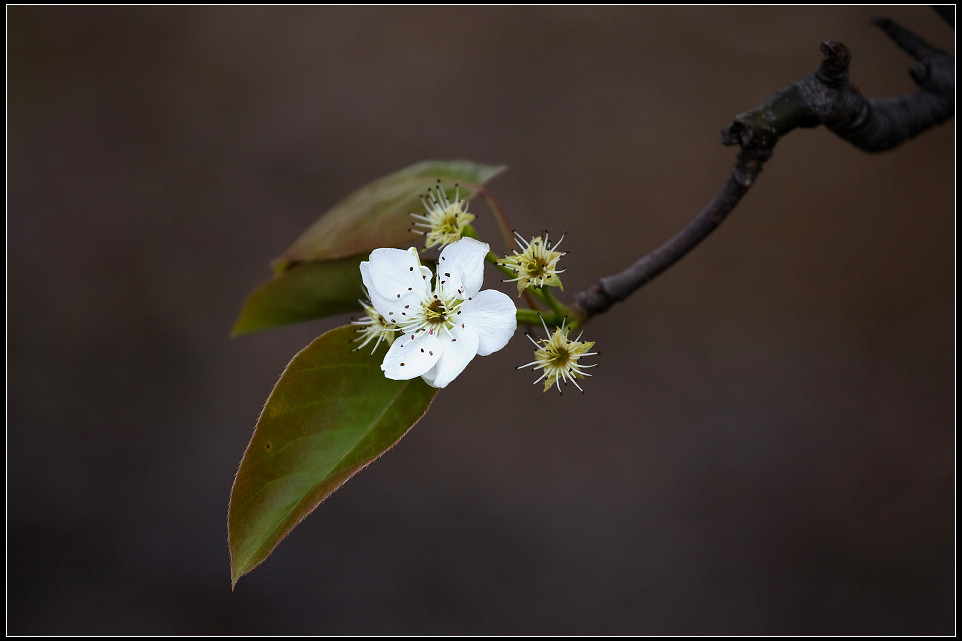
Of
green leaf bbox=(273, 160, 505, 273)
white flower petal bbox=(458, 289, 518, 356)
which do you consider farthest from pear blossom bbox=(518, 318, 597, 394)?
green leaf bbox=(273, 160, 505, 273)

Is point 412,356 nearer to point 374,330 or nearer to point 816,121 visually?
point 374,330

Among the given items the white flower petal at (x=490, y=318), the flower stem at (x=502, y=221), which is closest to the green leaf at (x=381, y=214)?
the flower stem at (x=502, y=221)

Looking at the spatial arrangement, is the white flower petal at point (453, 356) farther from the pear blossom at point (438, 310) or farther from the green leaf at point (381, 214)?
the green leaf at point (381, 214)

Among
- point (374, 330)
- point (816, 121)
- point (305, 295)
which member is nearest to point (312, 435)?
point (374, 330)

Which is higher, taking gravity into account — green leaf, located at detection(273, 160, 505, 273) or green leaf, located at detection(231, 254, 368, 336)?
green leaf, located at detection(273, 160, 505, 273)

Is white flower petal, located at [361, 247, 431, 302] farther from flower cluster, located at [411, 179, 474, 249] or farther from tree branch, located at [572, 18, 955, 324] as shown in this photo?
Result: tree branch, located at [572, 18, 955, 324]

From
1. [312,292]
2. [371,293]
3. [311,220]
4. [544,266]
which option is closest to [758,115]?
[544,266]
